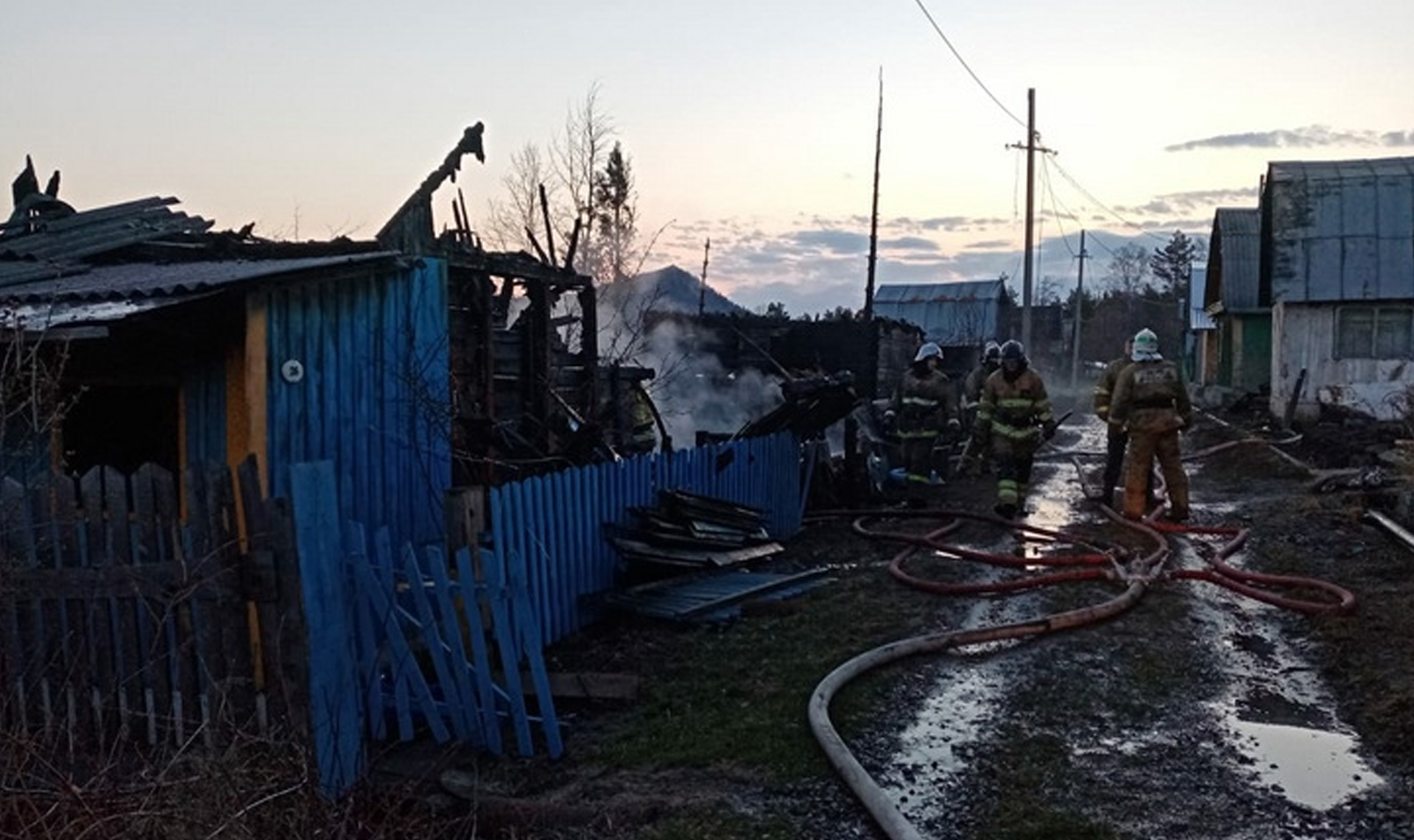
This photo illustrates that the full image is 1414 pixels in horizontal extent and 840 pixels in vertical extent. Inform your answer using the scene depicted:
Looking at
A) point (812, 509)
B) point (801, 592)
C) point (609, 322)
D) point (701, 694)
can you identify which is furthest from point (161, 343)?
point (609, 322)

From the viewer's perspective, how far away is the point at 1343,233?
22344 mm

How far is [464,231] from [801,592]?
4482 millimetres

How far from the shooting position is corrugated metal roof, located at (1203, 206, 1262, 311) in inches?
1164

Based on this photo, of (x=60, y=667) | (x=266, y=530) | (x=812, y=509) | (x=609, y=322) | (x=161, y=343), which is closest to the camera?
(x=266, y=530)

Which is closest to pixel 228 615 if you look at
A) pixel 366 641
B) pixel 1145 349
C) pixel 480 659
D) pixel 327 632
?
pixel 327 632

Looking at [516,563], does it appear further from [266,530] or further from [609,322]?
[609,322]

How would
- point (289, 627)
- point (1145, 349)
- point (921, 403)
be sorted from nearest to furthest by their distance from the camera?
point (289, 627), point (1145, 349), point (921, 403)

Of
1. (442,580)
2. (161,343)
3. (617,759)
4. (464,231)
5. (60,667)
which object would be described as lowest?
(617,759)

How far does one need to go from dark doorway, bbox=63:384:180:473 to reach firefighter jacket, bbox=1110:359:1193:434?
855 centimetres

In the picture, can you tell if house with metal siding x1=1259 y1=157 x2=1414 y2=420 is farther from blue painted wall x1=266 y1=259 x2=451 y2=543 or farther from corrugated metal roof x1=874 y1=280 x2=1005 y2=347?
corrugated metal roof x1=874 y1=280 x2=1005 y2=347

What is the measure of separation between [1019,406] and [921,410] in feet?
5.50

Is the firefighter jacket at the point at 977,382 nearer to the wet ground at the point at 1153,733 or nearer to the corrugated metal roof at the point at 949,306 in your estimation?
the wet ground at the point at 1153,733

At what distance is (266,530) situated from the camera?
4.77m

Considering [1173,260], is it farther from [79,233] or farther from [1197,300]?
[79,233]
